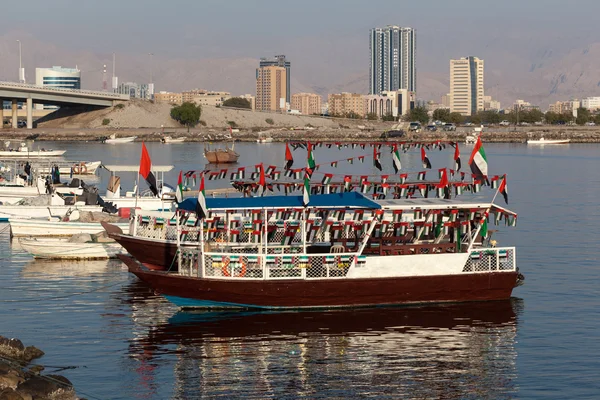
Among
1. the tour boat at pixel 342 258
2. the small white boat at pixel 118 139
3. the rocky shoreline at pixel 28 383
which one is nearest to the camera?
the rocky shoreline at pixel 28 383

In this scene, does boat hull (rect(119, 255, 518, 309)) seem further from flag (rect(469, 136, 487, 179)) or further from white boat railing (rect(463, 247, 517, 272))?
flag (rect(469, 136, 487, 179))

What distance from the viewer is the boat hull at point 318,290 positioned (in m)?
27.9

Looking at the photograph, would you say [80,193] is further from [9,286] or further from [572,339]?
[572,339]

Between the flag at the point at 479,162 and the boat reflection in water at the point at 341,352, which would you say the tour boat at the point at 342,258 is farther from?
the flag at the point at 479,162

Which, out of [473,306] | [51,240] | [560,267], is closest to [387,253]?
[473,306]

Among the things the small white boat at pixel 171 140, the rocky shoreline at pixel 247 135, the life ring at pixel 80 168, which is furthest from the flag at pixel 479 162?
the small white boat at pixel 171 140

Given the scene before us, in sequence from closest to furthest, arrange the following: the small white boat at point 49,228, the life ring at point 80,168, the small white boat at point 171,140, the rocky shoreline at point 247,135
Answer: the small white boat at point 49,228
the life ring at point 80,168
the small white boat at point 171,140
the rocky shoreline at point 247,135

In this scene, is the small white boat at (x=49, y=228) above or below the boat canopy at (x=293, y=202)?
below

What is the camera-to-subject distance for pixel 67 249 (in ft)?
126

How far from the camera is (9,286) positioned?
109 feet

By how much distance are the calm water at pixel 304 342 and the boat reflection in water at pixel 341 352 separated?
0.05 m

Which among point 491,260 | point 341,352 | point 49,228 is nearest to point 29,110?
point 49,228

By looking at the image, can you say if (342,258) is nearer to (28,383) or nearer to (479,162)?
(479,162)

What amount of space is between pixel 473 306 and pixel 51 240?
1784 centimetres
